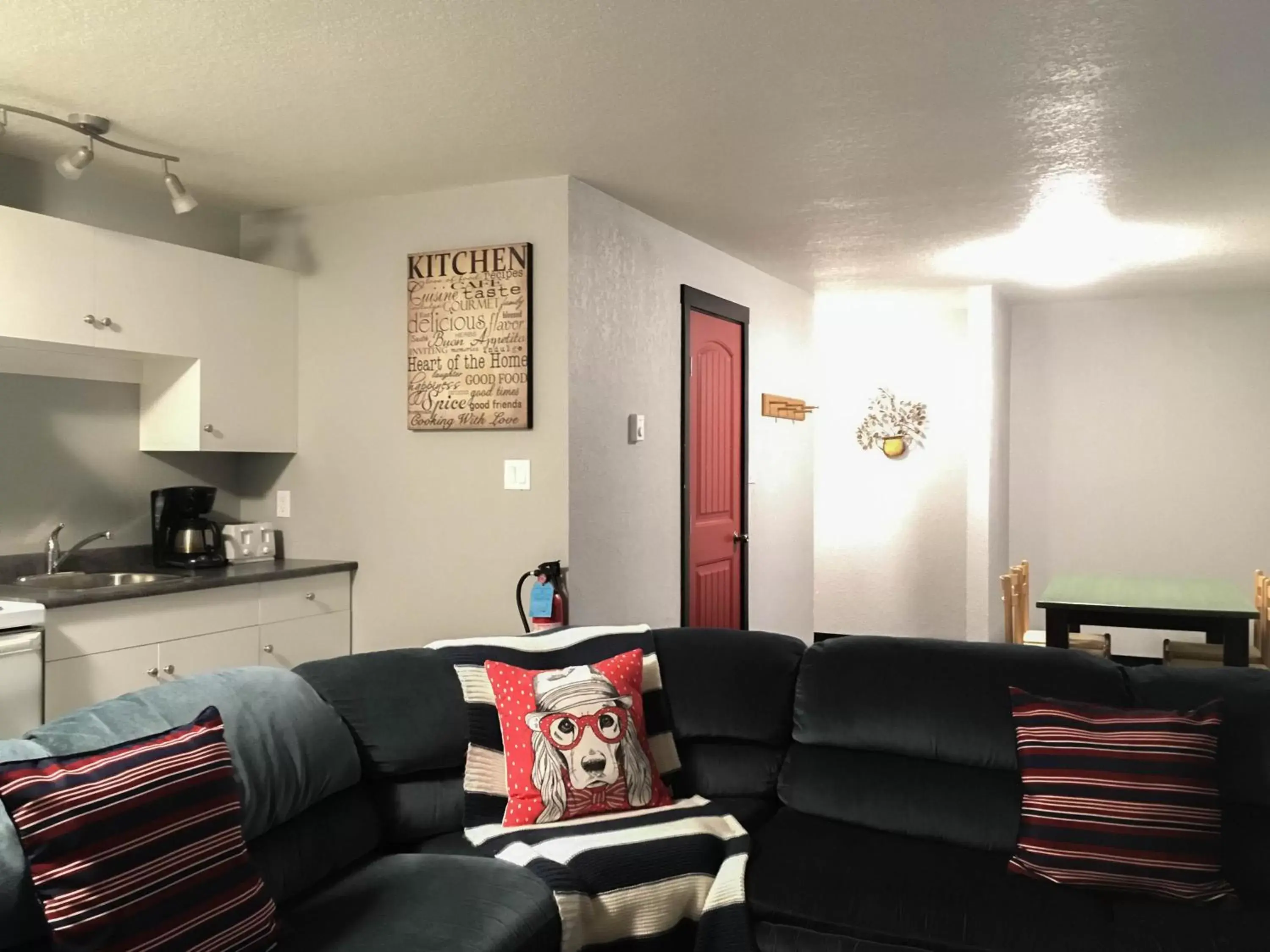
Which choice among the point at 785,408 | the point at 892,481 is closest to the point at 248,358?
the point at 785,408

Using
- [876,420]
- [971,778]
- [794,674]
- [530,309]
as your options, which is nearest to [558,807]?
[794,674]

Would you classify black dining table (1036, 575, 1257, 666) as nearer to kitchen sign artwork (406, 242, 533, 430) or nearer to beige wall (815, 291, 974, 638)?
beige wall (815, 291, 974, 638)

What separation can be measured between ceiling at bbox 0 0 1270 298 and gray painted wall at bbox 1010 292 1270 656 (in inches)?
96.6

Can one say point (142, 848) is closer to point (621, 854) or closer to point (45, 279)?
point (621, 854)

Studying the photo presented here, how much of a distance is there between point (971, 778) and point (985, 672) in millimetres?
263

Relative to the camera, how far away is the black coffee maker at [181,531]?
4.07 meters

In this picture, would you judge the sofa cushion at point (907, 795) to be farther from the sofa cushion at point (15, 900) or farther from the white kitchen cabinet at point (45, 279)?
the white kitchen cabinet at point (45, 279)

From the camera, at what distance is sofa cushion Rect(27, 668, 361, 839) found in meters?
1.96

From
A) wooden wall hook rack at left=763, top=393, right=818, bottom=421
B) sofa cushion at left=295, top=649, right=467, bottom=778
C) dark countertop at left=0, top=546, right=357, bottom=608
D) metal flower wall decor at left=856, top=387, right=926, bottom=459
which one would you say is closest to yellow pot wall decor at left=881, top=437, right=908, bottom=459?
metal flower wall decor at left=856, top=387, right=926, bottom=459

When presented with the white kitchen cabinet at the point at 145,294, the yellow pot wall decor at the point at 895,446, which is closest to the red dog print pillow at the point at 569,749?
the white kitchen cabinet at the point at 145,294

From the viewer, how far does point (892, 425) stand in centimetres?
753

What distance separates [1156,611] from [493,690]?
317 cm

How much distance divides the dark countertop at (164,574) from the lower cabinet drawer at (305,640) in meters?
0.18

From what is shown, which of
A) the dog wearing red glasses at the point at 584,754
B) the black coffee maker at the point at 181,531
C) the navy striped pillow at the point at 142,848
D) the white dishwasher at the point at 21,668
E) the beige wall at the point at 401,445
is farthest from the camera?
the black coffee maker at the point at 181,531
